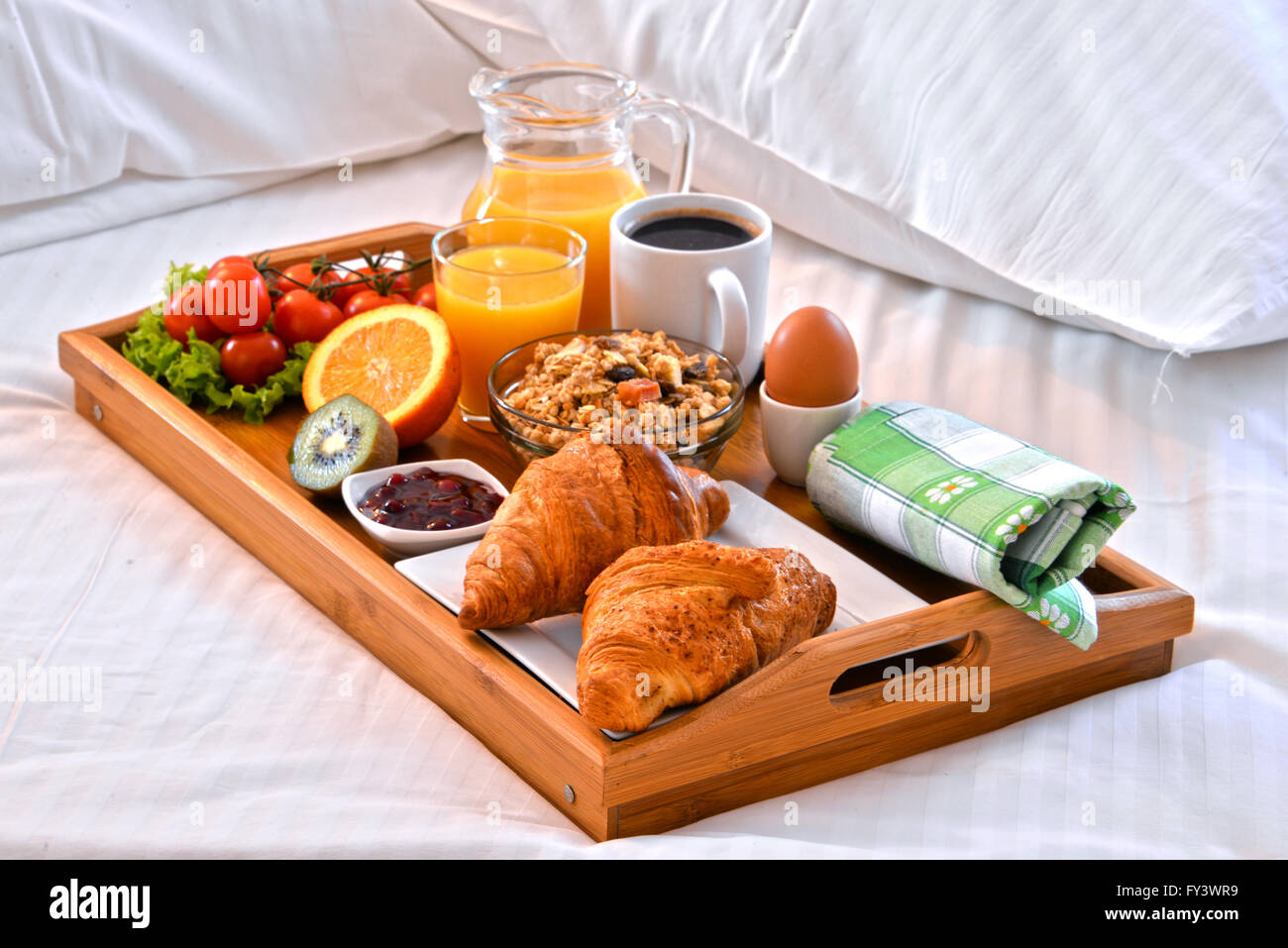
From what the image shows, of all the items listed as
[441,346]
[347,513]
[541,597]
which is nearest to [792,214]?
[441,346]

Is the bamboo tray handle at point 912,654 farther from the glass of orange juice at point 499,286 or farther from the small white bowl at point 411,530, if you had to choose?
the glass of orange juice at point 499,286

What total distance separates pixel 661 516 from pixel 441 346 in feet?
1.26

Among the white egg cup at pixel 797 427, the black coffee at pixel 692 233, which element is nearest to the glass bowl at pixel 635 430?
the white egg cup at pixel 797 427

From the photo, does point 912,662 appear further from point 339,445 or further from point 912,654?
point 339,445

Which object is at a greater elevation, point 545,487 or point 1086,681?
point 545,487

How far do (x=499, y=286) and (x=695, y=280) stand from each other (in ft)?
0.61

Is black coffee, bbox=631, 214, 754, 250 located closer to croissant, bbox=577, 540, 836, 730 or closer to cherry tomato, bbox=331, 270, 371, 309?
cherry tomato, bbox=331, 270, 371, 309

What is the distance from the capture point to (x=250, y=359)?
4.69 feet

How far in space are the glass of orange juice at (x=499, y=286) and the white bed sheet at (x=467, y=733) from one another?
11.6 inches

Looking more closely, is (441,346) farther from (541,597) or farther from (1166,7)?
(1166,7)

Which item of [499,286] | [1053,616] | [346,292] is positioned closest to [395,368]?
[499,286]

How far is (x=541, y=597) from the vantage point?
1.03 meters

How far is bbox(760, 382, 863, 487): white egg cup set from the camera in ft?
4.13

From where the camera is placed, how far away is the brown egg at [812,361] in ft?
4.11
